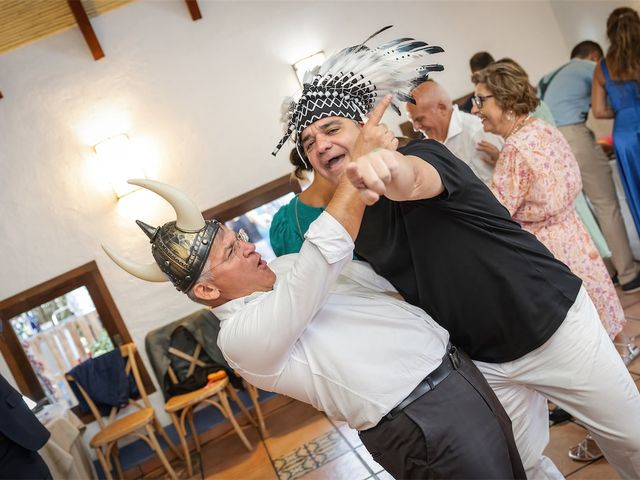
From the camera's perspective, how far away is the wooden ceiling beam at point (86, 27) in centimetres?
490

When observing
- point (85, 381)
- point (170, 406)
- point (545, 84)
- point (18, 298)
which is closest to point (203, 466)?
point (170, 406)

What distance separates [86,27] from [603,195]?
180 inches

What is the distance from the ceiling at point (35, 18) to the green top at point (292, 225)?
3.88m

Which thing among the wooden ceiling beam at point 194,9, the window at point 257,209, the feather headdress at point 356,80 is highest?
the wooden ceiling beam at point 194,9

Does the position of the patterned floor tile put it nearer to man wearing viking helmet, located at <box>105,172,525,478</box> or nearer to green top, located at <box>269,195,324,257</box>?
green top, located at <box>269,195,324,257</box>

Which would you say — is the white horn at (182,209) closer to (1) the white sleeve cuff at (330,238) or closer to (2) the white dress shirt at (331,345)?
(2) the white dress shirt at (331,345)

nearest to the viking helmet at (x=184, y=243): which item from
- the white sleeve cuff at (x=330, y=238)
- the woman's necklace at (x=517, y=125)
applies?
the white sleeve cuff at (x=330, y=238)

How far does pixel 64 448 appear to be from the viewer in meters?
4.07

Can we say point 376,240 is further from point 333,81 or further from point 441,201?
point 333,81

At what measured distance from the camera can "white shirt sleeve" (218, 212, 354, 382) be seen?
1.18 m

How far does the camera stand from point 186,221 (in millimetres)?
1447

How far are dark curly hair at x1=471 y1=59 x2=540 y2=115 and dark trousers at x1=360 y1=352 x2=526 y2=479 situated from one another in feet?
5.35

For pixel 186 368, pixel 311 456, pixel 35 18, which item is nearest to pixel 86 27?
pixel 35 18

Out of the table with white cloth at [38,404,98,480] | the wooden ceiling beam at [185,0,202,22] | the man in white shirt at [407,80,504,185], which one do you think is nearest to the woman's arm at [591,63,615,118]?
the man in white shirt at [407,80,504,185]
